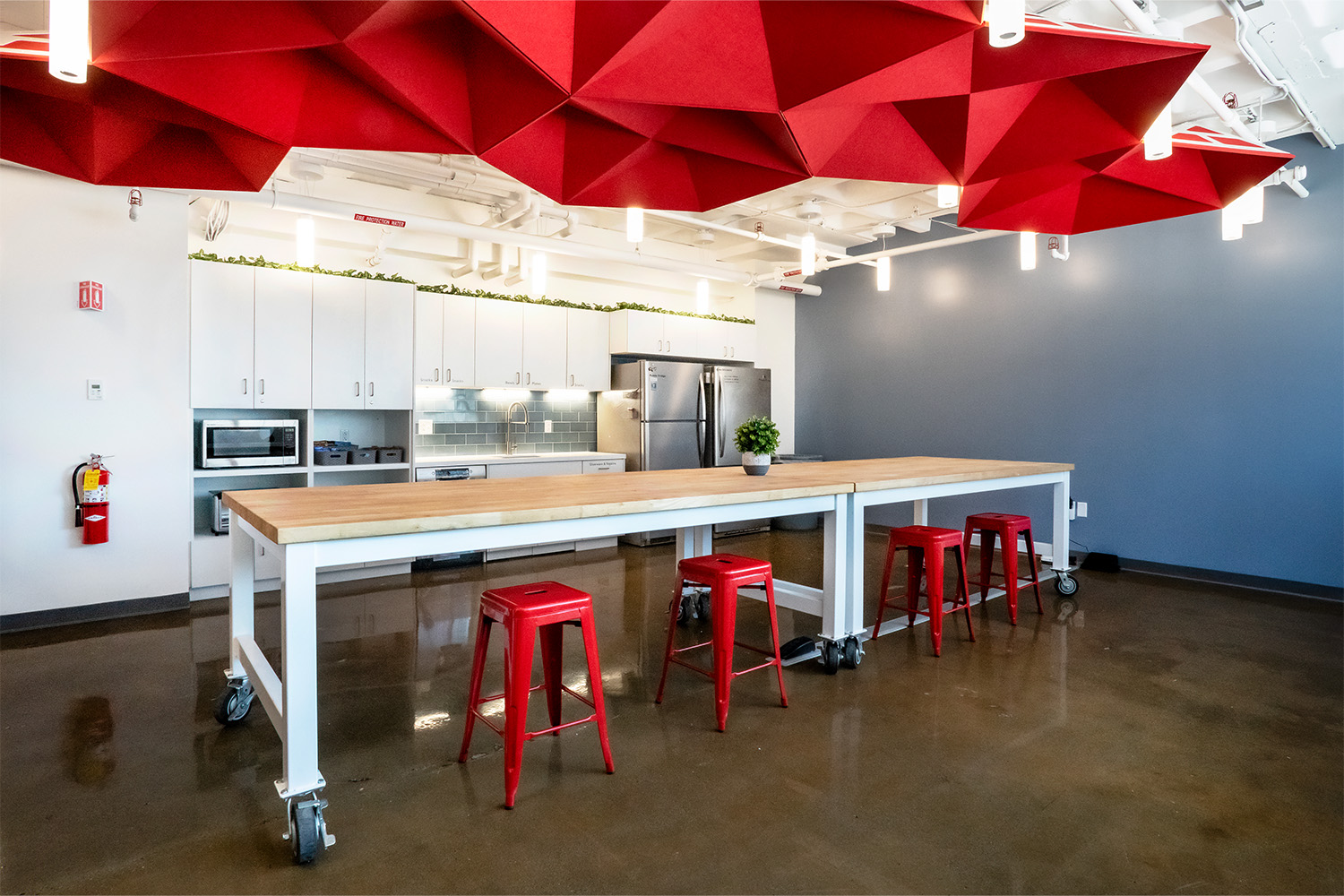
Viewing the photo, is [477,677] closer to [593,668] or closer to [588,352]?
[593,668]

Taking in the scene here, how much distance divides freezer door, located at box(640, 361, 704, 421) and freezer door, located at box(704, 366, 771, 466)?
182 millimetres

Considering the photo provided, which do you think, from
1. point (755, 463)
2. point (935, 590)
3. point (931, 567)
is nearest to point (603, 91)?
point (755, 463)

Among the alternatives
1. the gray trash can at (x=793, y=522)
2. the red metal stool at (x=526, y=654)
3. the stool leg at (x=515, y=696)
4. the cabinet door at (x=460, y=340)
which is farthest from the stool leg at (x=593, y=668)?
the gray trash can at (x=793, y=522)

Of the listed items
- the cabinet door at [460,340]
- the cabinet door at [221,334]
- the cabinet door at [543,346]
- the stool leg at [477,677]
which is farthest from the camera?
the cabinet door at [543,346]

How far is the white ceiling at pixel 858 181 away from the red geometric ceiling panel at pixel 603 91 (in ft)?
4.33

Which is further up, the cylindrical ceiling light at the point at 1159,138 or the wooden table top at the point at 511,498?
the cylindrical ceiling light at the point at 1159,138

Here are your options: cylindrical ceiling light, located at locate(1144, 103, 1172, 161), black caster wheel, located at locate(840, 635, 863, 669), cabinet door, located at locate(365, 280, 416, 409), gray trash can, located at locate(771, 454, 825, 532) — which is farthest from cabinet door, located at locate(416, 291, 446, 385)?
cylindrical ceiling light, located at locate(1144, 103, 1172, 161)

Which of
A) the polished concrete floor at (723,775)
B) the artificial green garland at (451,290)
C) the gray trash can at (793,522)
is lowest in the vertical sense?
the polished concrete floor at (723,775)

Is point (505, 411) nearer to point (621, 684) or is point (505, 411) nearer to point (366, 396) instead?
point (366, 396)

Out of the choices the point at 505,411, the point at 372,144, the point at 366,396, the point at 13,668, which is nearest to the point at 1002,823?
the point at 372,144

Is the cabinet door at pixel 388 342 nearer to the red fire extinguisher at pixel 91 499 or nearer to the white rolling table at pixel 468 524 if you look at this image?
the red fire extinguisher at pixel 91 499

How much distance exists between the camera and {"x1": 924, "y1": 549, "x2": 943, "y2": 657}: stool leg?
13.0ft

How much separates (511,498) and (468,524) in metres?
0.36

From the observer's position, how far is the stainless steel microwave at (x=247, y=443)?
520 cm
